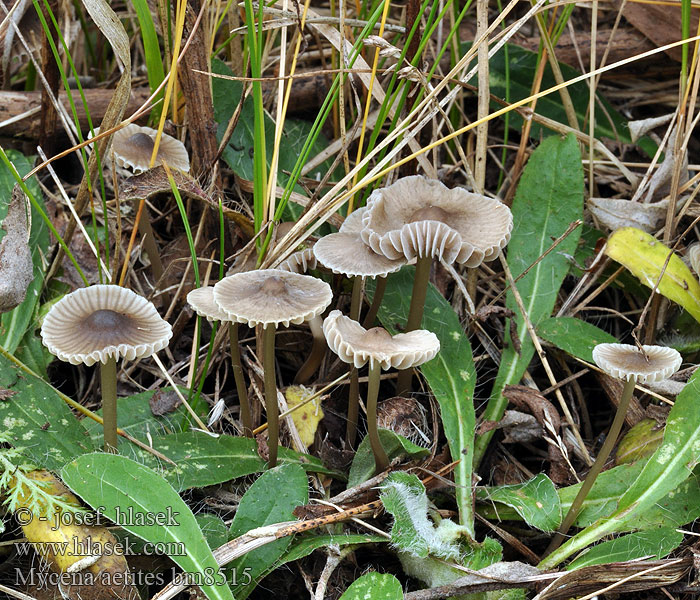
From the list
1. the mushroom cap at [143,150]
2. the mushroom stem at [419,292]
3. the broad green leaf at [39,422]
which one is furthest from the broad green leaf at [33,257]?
the mushroom stem at [419,292]

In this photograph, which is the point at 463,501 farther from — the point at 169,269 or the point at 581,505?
the point at 169,269

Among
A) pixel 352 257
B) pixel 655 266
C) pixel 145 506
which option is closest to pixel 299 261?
pixel 352 257

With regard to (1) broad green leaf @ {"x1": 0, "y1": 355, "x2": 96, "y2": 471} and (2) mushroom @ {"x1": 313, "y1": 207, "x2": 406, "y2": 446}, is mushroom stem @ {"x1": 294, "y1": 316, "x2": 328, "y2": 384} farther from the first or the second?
(1) broad green leaf @ {"x1": 0, "y1": 355, "x2": 96, "y2": 471}

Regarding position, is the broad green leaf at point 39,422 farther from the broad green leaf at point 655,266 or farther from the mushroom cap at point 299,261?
the broad green leaf at point 655,266

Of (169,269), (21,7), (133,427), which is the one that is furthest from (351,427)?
(21,7)

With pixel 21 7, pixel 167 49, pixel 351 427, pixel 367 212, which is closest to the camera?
pixel 367 212
